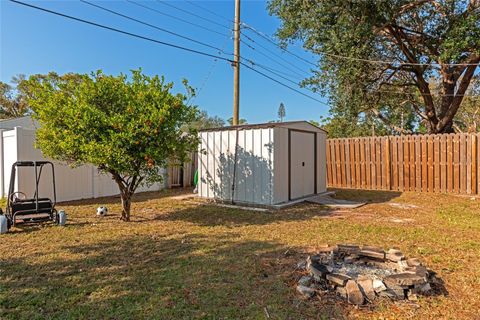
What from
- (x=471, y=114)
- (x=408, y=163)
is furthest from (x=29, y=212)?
(x=471, y=114)

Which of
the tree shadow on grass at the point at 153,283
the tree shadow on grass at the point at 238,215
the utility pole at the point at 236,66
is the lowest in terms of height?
the tree shadow on grass at the point at 153,283

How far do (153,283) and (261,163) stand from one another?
15.4ft

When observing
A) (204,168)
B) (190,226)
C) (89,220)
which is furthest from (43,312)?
(204,168)

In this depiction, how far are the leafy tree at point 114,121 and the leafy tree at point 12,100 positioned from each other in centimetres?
2637

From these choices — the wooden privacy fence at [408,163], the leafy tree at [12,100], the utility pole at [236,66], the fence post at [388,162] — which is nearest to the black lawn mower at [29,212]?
the utility pole at [236,66]

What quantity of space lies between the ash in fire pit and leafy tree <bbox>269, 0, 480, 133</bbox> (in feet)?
25.4

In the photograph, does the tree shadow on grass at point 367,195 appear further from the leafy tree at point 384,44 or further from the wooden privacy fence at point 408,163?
the leafy tree at point 384,44

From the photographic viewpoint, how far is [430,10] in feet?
34.0

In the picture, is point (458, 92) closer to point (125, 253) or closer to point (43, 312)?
point (125, 253)

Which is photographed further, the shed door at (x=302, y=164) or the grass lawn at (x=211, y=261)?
the shed door at (x=302, y=164)

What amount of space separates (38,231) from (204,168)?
453cm

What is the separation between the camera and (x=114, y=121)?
5.26 meters

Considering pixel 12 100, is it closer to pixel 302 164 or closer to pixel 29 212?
pixel 29 212

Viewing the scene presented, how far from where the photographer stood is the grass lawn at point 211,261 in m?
2.55
